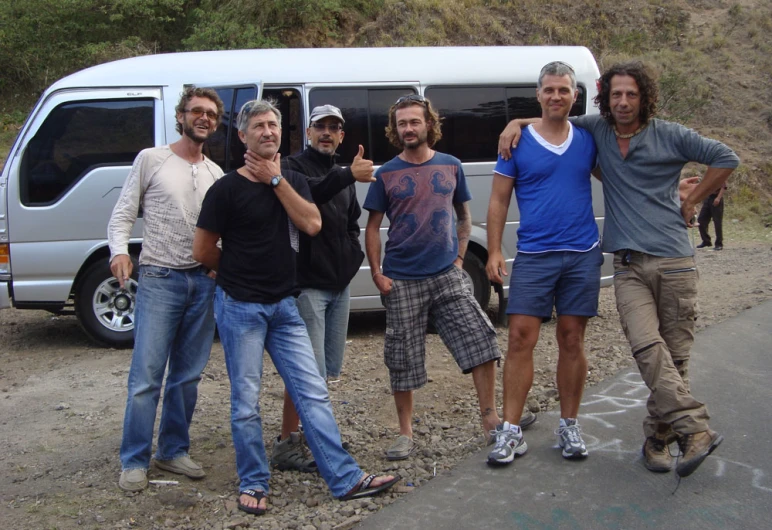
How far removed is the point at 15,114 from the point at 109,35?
3.28m

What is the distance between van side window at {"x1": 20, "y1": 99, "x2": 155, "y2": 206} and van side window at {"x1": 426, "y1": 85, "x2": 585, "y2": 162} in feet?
8.51

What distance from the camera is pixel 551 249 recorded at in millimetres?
4152

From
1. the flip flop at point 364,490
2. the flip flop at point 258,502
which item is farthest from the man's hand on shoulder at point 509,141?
the flip flop at point 258,502

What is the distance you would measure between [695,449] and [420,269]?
1.65 metres

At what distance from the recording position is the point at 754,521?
3.56 metres

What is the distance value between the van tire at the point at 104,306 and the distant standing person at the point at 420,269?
11.2 feet

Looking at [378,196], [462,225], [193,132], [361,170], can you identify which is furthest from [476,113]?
[193,132]

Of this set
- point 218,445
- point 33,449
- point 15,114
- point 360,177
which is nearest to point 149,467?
point 218,445

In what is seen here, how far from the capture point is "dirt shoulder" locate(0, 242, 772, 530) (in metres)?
3.84

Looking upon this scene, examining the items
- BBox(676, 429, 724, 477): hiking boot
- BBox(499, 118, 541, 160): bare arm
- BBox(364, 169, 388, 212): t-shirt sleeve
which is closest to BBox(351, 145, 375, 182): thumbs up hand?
BBox(364, 169, 388, 212): t-shirt sleeve

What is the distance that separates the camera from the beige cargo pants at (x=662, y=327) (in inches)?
Result: 152

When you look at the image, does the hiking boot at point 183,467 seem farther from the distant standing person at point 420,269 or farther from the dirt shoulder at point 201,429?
the distant standing person at point 420,269

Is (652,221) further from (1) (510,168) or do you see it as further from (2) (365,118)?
(2) (365,118)

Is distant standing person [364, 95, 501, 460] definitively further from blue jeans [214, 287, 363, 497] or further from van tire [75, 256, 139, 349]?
van tire [75, 256, 139, 349]
